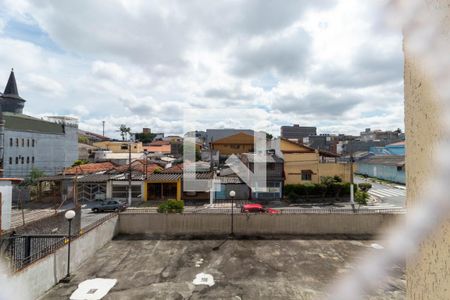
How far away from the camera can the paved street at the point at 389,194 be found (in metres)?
21.0

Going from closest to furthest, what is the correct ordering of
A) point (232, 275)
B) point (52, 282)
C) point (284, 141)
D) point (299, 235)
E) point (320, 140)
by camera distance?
point (52, 282), point (232, 275), point (299, 235), point (284, 141), point (320, 140)

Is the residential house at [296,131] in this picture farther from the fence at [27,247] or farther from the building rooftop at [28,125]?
the fence at [27,247]

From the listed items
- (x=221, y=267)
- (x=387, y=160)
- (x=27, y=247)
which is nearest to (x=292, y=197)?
(x=221, y=267)

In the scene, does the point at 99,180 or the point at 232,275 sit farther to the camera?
the point at 99,180

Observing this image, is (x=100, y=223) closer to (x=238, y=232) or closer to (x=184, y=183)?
(x=238, y=232)

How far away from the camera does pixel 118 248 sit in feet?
36.9

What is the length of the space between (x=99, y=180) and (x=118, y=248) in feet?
41.9

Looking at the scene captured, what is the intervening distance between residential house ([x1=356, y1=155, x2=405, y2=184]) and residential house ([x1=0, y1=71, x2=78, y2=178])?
127 ft

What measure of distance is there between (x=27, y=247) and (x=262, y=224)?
30.3 feet

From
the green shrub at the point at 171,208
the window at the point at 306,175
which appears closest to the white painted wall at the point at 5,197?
the green shrub at the point at 171,208

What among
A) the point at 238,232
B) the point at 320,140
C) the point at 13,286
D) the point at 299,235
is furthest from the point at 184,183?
the point at 320,140

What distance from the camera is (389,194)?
24.9 metres

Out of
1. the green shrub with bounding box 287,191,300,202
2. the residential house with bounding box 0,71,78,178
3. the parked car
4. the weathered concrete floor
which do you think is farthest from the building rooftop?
the green shrub with bounding box 287,191,300,202

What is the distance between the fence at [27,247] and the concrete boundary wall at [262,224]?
173 inches
